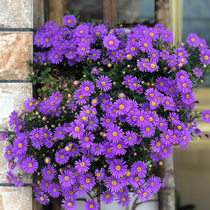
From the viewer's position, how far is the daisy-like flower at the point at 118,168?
4.99ft

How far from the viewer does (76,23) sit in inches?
77.4

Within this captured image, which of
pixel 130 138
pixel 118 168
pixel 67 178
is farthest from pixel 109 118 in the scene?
pixel 67 178

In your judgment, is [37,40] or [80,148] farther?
[37,40]

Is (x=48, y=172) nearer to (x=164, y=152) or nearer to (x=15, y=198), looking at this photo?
(x=15, y=198)

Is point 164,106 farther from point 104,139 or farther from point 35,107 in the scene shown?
point 35,107

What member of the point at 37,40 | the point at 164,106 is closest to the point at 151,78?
the point at 164,106

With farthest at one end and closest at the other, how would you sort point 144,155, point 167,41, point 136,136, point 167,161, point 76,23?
point 167,161 < point 76,23 < point 167,41 < point 144,155 < point 136,136

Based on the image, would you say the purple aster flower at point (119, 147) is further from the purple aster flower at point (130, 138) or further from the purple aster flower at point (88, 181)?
the purple aster flower at point (88, 181)

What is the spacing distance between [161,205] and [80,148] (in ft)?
2.93

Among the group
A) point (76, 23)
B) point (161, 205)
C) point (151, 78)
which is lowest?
point (161, 205)

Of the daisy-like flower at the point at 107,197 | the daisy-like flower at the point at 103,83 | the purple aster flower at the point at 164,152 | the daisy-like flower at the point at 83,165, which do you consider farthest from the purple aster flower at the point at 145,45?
the daisy-like flower at the point at 107,197

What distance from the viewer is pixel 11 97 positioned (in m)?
1.88

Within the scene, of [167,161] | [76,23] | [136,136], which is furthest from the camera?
[167,161]

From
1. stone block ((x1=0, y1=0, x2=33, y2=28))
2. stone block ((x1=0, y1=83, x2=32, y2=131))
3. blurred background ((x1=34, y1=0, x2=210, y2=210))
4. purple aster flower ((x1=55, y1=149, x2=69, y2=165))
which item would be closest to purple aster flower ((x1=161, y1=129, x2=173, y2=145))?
purple aster flower ((x1=55, y1=149, x2=69, y2=165))
